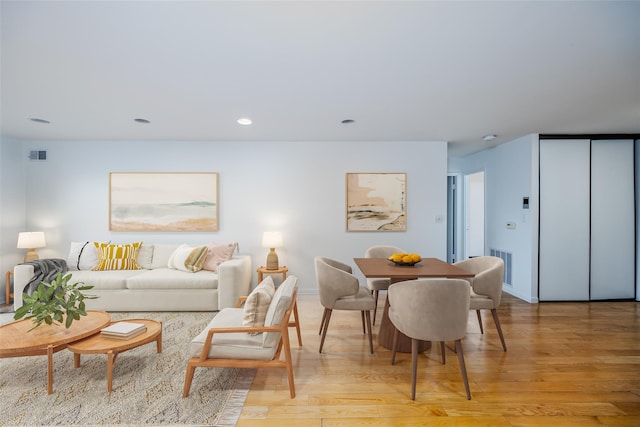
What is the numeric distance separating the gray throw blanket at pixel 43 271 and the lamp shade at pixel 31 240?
595 mm

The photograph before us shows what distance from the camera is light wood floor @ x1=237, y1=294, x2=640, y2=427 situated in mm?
2051

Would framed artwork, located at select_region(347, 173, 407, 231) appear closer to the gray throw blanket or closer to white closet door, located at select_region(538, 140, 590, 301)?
white closet door, located at select_region(538, 140, 590, 301)

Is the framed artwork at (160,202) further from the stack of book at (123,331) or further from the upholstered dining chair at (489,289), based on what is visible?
the upholstered dining chair at (489,289)

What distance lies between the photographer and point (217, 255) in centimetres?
445

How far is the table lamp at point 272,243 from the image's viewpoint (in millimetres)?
4559

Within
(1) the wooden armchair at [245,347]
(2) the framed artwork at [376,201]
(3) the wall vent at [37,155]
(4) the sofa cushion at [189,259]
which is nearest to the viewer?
(1) the wooden armchair at [245,347]

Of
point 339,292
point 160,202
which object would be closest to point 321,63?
point 339,292

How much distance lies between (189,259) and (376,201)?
9.41 ft

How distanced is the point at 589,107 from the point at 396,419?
3672 mm

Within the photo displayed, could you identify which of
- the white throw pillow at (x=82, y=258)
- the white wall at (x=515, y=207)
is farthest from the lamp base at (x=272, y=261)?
the white wall at (x=515, y=207)

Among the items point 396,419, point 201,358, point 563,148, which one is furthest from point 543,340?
point 201,358

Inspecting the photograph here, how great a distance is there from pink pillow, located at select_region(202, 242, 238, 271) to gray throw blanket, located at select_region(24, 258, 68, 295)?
6.11 ft

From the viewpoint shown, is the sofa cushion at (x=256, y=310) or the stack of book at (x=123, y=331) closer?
the sofa cushion at (x=256, y=310)

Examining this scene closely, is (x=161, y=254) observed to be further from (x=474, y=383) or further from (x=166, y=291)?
(x=474, y=383)
